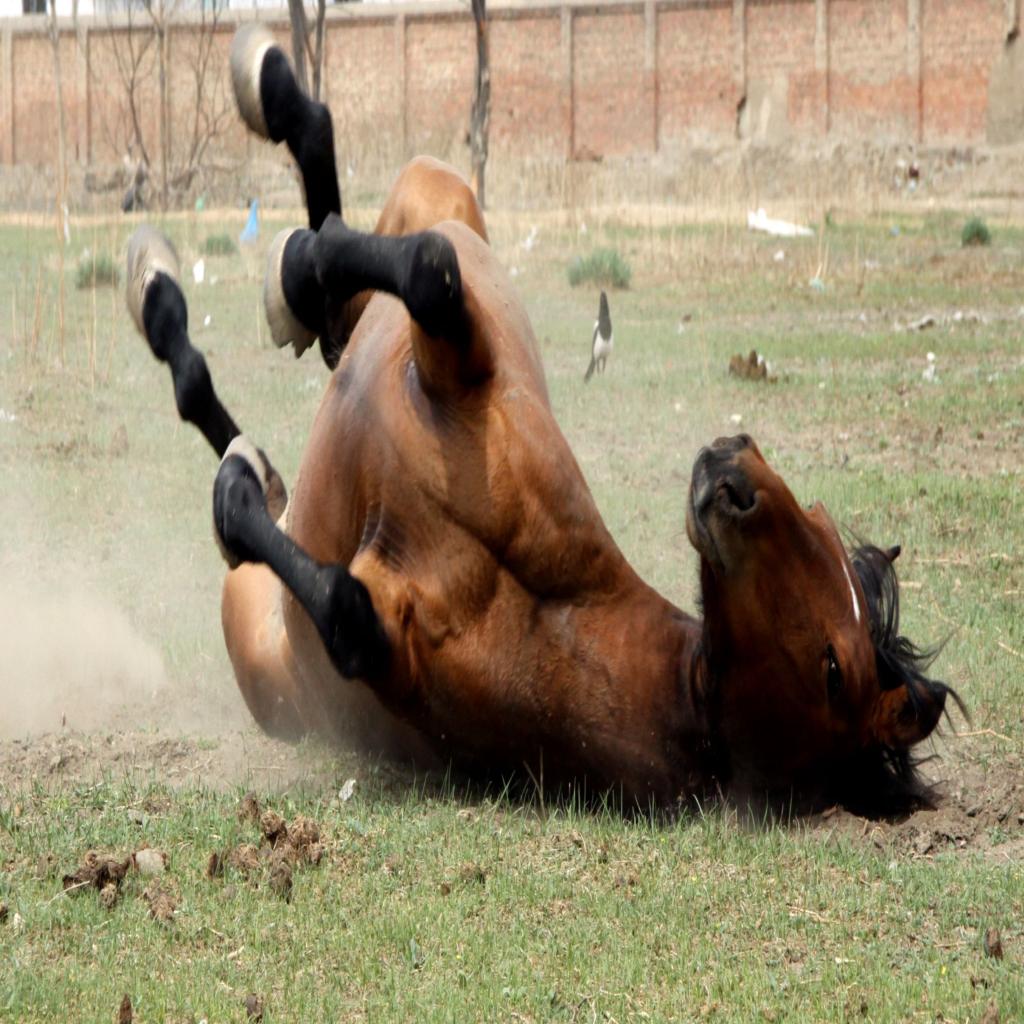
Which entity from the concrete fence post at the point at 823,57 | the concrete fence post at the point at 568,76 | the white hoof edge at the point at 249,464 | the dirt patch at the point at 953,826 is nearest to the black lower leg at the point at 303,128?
the white hoof edge at the point at 249,464

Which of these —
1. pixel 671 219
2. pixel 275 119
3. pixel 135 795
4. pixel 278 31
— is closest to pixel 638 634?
pixel 135 795

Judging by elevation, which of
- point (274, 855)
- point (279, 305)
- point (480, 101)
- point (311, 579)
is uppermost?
point (480, 101)

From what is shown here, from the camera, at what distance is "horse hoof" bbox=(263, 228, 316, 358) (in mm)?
4547

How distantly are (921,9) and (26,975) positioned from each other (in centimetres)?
3418

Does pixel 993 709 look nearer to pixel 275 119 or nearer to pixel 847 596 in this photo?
pixel 847 596

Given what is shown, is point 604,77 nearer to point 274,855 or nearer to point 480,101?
point 480,101

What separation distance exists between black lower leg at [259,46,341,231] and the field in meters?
1.58

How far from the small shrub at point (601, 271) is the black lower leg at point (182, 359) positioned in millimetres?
10328

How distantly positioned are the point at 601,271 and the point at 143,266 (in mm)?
10357

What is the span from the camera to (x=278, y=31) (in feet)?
125

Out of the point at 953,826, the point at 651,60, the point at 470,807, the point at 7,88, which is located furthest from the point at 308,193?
the point at 7,88

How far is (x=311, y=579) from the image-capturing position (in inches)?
141

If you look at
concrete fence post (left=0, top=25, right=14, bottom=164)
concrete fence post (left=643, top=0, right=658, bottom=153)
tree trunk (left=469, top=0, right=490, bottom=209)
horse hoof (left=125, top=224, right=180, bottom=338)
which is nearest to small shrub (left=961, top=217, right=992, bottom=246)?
tree trunk (left=469, top=0, right=490, bottom=209)

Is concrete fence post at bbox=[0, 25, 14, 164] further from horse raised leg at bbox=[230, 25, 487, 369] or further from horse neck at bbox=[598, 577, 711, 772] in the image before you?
horse neck at bbox=[598, 577, 711, 772]
